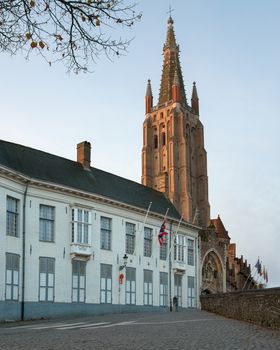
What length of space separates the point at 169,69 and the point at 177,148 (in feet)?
63.1

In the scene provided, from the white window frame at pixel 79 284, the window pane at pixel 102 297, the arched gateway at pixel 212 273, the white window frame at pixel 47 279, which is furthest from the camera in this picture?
the arched gateway at pixel 212 273

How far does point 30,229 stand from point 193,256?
1715cm

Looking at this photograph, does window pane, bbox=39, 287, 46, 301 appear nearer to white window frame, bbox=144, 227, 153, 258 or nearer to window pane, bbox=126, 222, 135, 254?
window pane, bbox=126, 222, 135, 254

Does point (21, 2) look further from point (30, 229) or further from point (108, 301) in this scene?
point (108, 301)

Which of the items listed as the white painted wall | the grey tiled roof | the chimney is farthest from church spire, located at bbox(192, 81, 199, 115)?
the white painted wall

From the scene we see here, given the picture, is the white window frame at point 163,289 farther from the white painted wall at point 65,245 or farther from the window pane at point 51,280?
the window pane at point 51,280

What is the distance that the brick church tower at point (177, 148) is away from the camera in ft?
305

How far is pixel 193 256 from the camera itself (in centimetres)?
4362

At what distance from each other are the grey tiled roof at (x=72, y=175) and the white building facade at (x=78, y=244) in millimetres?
87

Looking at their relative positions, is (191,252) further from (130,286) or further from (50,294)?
(50,294)

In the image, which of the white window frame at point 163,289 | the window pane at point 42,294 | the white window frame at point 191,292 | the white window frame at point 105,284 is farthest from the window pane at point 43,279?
the white window frame at point 191,292

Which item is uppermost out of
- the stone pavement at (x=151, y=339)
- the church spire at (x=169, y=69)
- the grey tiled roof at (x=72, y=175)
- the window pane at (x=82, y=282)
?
the church spire at (x=169, y=69)

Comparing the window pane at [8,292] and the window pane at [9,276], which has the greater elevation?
the window pane at [9,276]

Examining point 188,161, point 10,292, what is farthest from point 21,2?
point 188,161
